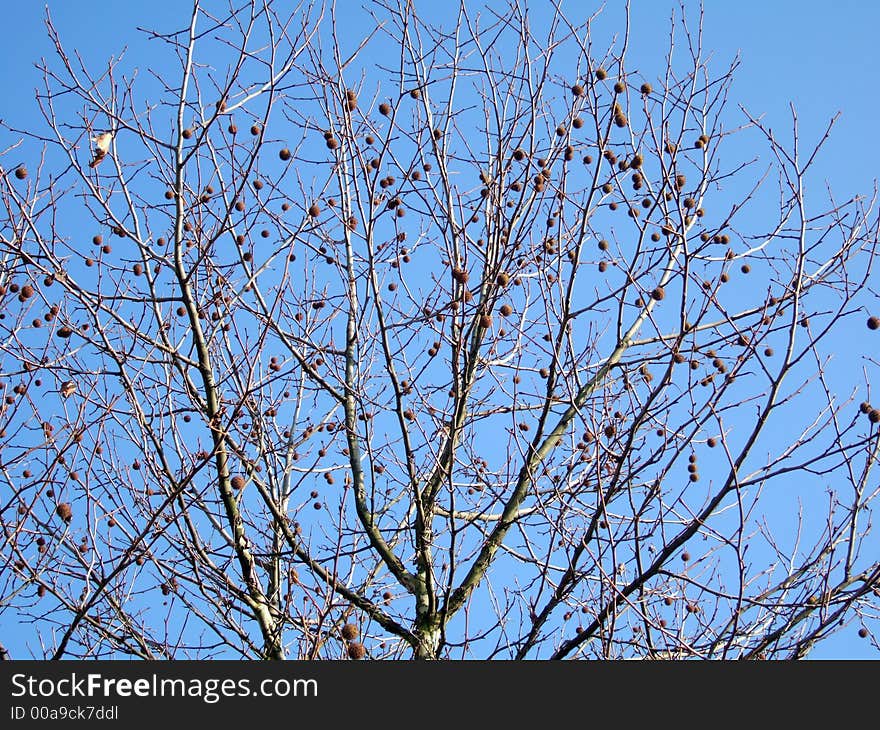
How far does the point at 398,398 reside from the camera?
531cm

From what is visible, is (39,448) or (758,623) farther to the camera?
(758,623)

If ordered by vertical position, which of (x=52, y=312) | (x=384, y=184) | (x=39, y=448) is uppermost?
(x=384, y=184)

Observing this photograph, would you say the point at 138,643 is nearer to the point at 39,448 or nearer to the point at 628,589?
the point at 39,448

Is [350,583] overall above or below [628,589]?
above

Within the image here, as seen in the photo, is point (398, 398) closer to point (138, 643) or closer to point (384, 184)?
point (384, 184)

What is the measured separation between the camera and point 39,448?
5148 mm

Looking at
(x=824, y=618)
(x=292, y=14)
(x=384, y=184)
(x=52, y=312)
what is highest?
(x=292, y=14)

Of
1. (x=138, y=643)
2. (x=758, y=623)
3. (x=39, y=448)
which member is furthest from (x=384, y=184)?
(x=758, y=623)

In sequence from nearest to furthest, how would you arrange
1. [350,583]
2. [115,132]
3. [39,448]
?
[39,448]
[115,132]
[350,583]

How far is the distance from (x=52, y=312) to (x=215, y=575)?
158 centimetres

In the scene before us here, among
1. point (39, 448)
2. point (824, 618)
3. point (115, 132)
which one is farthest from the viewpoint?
point (115, 132)

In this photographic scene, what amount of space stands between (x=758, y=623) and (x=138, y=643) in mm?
3229

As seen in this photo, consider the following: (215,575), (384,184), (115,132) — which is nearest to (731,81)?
(384,184)

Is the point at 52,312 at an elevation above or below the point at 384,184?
below
